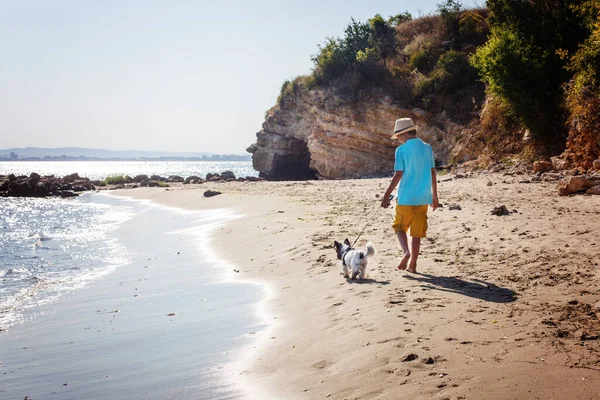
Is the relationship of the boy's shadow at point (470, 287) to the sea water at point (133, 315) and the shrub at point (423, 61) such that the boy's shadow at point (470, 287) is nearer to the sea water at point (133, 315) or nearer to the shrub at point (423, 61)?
the sea water at point (133, 315)

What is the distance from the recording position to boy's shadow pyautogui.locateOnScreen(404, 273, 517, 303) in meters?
5.11

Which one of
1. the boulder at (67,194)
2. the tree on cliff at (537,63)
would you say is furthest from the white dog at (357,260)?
the boulder at (67,194)

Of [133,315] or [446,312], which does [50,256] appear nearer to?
[133,315]

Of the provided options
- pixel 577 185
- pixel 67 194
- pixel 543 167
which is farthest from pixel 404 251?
pixel 67 194

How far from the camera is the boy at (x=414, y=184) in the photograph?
6664 millimetres

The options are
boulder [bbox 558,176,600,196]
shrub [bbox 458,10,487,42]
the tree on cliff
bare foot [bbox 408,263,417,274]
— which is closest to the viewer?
bare foot [bbox 408,263,417,274]

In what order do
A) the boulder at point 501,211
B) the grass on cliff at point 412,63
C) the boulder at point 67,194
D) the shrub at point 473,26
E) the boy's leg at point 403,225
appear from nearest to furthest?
the boy's leg at point 403,225
the boulder at point 501,211
the grass on cliff at point 412,63
the shrub at point 473,26
the boulder at point 67,194

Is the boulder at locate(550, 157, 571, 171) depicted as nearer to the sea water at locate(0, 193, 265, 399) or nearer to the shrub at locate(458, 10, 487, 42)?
the sea water at locate(0, 193, 265, 399)

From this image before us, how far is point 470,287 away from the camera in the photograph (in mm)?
5609

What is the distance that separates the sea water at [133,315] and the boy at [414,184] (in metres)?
2.18

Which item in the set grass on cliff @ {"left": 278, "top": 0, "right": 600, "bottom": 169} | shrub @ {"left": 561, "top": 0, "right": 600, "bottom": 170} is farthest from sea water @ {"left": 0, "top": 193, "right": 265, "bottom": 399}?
grass on cliff @ {"left": 278, "top": 0, "right": 600, "bottom": 169}

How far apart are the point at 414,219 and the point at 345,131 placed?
2672 centimetres

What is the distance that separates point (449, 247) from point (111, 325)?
16.1 ft

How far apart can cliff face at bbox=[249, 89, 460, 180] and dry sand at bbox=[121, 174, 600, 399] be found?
62.8 ft
